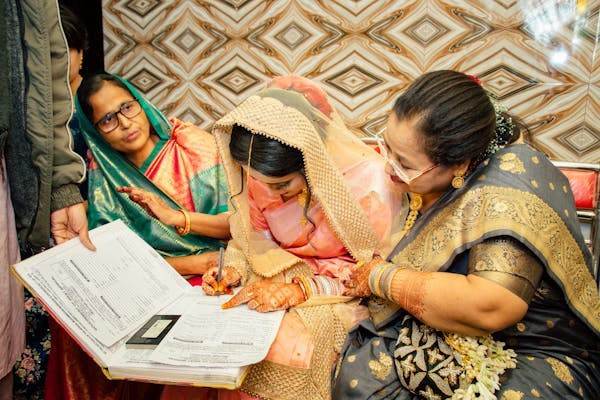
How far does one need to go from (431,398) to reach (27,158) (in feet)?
4.24

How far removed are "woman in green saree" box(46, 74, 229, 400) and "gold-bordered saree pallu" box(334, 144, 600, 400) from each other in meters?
0.85

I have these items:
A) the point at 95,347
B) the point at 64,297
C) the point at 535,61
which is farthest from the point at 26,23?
the point at 535,61

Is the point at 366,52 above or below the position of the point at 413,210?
above

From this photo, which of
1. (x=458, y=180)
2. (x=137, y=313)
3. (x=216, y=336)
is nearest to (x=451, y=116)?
(x=458, y=180)

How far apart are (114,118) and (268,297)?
42.3 inches

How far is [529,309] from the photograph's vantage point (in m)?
1.12

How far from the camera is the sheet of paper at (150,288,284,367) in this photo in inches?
37.2

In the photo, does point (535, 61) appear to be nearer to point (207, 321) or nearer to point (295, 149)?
point (295, 149)

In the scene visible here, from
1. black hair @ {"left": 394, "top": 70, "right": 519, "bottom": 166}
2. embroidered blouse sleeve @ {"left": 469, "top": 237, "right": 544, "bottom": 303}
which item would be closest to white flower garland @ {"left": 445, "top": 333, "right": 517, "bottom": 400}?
embroidered blouse sleeve @ {"left": 469, "top": 237, "right": 544, "bottom": 303}

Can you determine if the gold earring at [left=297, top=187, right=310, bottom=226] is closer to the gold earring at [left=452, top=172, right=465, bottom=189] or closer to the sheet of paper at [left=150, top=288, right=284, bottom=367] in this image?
the sheet of paper at [left=150, top=288, right=284, bottom=367]

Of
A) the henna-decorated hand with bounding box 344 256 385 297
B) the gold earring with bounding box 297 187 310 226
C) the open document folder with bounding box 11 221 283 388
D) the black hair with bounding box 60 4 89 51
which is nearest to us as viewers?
the open document folder with bounding box 11 221 283 388

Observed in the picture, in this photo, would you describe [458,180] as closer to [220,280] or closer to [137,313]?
[220,280]

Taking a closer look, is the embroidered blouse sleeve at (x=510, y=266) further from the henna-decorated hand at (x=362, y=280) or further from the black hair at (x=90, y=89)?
the black hair at (x=90, y=89)

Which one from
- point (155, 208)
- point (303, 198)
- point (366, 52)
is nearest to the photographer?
point (303, 198)
